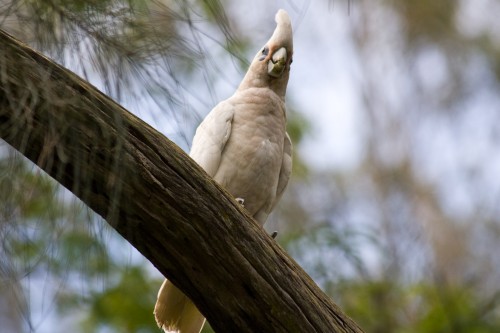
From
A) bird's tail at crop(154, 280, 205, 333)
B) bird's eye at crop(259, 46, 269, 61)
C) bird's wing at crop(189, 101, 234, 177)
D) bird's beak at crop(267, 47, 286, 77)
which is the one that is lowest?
bird's tail at crop(154, 280, 205, 333)

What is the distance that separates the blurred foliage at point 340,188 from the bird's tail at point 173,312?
23 centimetres

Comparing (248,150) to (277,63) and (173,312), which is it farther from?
(173,312)

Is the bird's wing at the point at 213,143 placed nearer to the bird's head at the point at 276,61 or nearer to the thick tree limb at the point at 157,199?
the bird's head at the point at 276,61

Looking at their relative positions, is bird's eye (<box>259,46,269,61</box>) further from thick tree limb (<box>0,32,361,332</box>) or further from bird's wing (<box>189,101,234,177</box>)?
thick tree limb (<box>0,32,361,332</box>)

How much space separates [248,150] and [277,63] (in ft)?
Result: 1.36

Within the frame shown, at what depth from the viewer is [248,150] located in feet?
11.0

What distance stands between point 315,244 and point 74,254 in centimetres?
362

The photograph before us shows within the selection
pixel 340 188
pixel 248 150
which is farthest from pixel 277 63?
pixel 340 188

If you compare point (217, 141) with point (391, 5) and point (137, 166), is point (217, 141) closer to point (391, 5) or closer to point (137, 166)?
point (137, 166)

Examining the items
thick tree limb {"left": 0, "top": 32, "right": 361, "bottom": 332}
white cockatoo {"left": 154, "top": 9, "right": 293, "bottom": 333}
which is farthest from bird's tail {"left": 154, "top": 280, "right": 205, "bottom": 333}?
thick tree limb {"left": 0, "top": 32, "right": 361, "bottom": 332}

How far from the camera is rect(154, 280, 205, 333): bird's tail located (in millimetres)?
3232

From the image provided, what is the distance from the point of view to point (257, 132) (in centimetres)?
338

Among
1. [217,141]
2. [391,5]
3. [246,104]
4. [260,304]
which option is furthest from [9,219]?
[391,5]

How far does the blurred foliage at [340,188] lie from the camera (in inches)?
80.7
